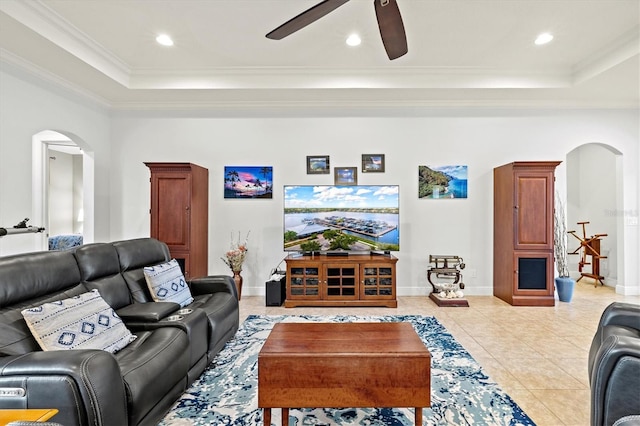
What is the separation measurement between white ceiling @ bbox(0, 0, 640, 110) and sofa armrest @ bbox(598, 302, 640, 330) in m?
2.58

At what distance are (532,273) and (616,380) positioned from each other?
3377mm

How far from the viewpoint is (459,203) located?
493cm

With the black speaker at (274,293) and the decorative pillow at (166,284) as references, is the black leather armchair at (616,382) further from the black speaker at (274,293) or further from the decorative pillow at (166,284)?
the black speaker at (274,293)

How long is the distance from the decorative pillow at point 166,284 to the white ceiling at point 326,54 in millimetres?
2338

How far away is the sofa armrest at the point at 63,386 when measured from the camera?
4.38 ft

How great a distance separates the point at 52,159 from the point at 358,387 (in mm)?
8706

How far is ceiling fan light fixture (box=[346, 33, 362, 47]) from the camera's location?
342 centimetres

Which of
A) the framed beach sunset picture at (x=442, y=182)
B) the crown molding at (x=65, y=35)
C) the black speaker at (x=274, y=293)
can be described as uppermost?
the crown molding at (x=65, y=35)

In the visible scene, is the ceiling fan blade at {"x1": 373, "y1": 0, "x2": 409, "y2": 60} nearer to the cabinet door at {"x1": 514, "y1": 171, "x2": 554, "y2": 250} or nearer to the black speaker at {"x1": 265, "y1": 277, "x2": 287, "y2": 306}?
the cabinet door at {"x1": 514, "y1": 171, "x2": 554, "y2": 250}

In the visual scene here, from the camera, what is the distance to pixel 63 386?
4.38 ft

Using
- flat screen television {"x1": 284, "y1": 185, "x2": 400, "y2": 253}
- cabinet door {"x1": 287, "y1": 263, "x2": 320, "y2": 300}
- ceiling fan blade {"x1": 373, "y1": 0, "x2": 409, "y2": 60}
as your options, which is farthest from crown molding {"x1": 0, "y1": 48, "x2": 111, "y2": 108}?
ceiling fan blade {"x1": 373, "y1": 0, "x2": 409, "y2": 60}

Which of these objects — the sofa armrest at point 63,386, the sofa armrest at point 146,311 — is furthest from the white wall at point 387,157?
the sofa armrest at point 63,386

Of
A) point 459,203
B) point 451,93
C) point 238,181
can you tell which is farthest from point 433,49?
point 238,181

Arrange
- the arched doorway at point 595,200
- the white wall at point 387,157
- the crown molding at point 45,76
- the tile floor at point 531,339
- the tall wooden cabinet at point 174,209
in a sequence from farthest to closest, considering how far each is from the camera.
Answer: the arched doorway at point 595,200 → the white wall at point 387,157 → the tall wooden cabinet at point 174,209 → the crown molding at point 45,76 → the tile floor at point 531,339
